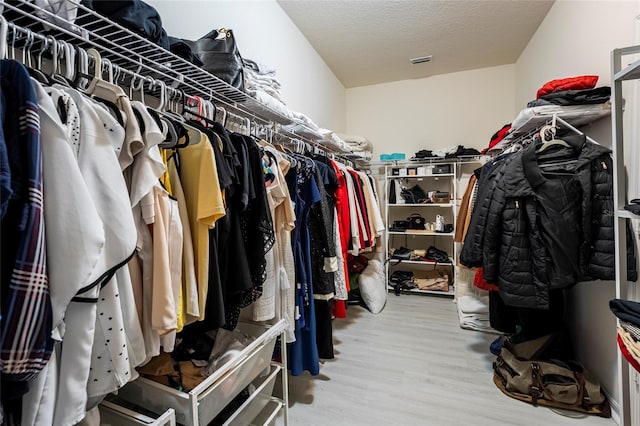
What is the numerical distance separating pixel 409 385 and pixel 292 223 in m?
1.31

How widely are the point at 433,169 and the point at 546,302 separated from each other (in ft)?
7.09

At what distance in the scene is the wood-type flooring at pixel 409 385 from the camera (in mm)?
1584

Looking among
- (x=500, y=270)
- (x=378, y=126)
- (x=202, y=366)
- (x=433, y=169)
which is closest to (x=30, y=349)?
(x=202, y=366)

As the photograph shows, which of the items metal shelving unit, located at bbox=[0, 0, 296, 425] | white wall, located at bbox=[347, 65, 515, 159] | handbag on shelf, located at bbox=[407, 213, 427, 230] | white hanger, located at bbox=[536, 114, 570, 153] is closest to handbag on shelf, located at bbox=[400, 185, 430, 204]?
handbag on shelf, located at bbox=[407, 213, 427, 230]

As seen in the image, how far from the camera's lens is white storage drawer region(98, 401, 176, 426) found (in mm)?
797

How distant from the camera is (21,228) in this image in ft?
1.59

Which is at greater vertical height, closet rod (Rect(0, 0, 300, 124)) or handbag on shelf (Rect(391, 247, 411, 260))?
closet rod (Rect(0, 0, 300, 124))

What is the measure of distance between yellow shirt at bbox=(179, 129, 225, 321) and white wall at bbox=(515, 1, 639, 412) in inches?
79.8

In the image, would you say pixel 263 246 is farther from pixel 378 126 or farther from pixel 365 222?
pixel 378 126

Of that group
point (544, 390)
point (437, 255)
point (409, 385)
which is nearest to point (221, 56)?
point (409, 385)

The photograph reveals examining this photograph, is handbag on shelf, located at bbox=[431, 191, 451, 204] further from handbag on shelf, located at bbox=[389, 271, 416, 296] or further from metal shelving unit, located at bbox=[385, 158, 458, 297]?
handbag on shelf, located at bbox=[389, 271, 416, 296]

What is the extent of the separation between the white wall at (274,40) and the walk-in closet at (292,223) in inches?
0.8

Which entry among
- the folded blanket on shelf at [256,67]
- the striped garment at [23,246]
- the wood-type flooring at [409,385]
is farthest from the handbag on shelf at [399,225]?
the striped garment at [23,246]

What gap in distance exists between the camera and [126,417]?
85cm
